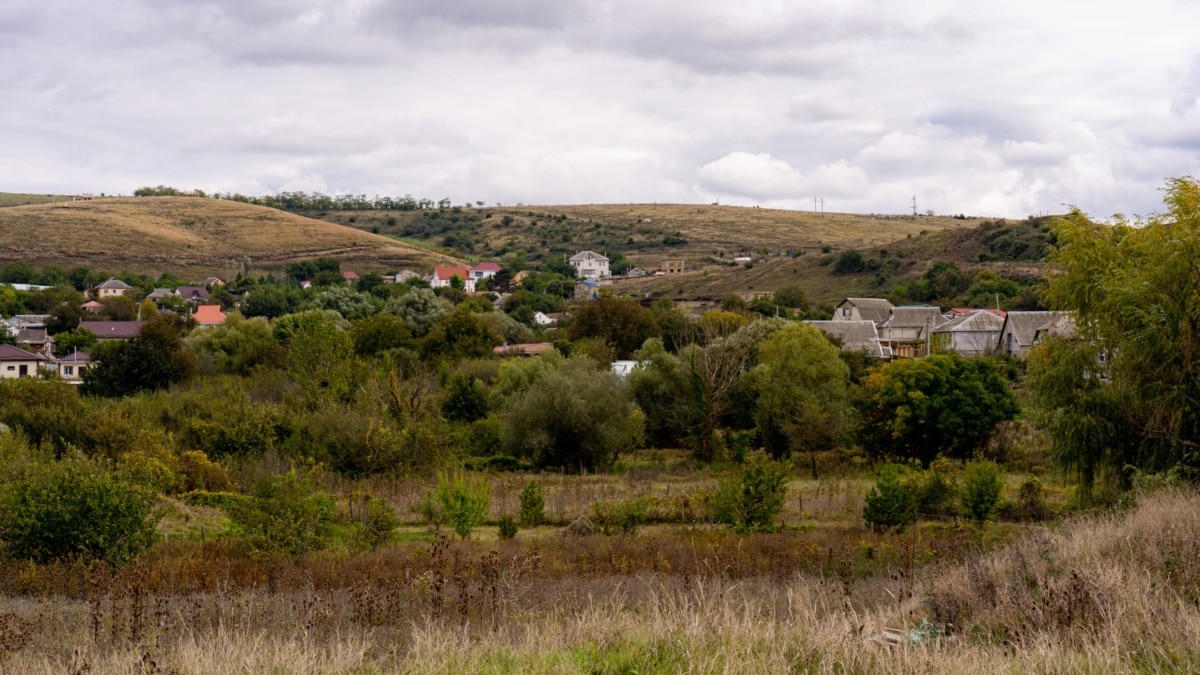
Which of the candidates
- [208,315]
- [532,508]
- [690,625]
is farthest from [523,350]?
[690,625]

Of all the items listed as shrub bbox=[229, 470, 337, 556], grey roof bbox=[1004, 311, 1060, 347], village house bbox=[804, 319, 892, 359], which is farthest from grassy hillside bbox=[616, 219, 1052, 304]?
shrub bbox=[229, 470, 337, 556]

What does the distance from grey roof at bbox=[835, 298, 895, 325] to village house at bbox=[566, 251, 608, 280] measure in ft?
172

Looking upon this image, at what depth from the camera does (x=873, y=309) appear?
68438 mm

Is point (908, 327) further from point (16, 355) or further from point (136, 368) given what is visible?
point (16, 355)

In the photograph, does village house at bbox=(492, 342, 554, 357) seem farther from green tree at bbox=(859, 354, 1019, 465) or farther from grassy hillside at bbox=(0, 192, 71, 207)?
grassy hillside at bbox=(0, 192, 71, 207)

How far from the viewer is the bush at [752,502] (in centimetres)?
1933

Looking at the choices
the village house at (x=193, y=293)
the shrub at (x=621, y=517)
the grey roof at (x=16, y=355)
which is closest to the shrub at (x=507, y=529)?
the shrub at (x=621, y=517)

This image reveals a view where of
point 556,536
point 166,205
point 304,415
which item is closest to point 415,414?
point 304,415

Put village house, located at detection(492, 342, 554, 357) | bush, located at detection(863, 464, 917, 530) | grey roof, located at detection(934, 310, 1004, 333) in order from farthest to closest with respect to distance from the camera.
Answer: grey roof, located at detection(934, 310, 1004, 333)
village house, located at detection(492, 342, 554, 357)
bush, located at detection(863, 464, 917, 530)

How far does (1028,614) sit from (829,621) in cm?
186

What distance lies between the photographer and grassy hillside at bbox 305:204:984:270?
448 ft

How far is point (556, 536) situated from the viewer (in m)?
19.0

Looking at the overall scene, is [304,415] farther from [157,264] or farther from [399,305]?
[157,264]

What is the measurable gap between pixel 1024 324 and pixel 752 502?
40170 mm
